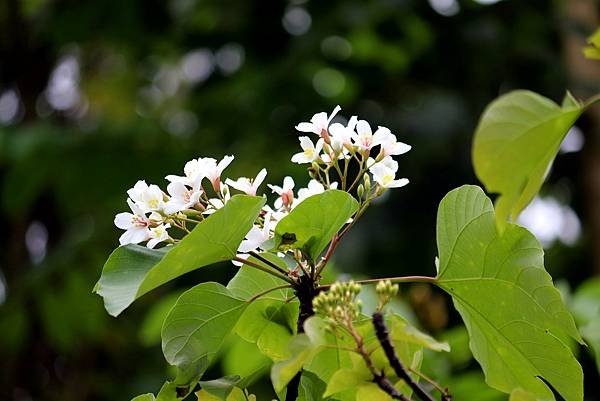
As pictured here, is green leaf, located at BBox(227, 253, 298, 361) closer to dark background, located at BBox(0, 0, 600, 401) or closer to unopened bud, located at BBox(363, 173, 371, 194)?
unopened bud, located at BBox(363, 173, 371, 194)

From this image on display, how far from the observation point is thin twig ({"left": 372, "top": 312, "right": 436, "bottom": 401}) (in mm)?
539

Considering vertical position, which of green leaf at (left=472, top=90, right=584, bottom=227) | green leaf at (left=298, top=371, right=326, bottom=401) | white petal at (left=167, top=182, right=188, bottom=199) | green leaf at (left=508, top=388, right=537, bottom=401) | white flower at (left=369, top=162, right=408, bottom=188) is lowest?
green leaf at (left=298, top=371, right=326, bottom=401)

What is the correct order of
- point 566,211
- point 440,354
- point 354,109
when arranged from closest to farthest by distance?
point 440,354
point 354,109
point 566,211

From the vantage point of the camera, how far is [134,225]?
2.23 ft

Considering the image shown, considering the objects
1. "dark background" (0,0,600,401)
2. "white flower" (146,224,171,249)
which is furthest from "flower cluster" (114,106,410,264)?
"dark background" (0,0,600,401)

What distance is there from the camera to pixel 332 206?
0.64 meters

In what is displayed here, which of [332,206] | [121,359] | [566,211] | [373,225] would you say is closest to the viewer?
[332,206]

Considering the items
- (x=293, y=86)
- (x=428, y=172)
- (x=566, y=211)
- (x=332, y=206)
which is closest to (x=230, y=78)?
(x=293, y=86)

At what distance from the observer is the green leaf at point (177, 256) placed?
601 mm

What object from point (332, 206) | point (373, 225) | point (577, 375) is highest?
point (332, 206)

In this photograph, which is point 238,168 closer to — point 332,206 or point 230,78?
point 230,78

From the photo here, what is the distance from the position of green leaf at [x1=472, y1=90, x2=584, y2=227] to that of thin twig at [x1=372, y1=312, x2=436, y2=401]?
11cm

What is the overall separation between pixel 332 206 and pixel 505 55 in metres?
2.31

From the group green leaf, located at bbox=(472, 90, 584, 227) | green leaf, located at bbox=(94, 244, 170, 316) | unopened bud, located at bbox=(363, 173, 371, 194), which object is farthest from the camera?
unopened bud, located at bbox=(363, 173, 371, 194)
